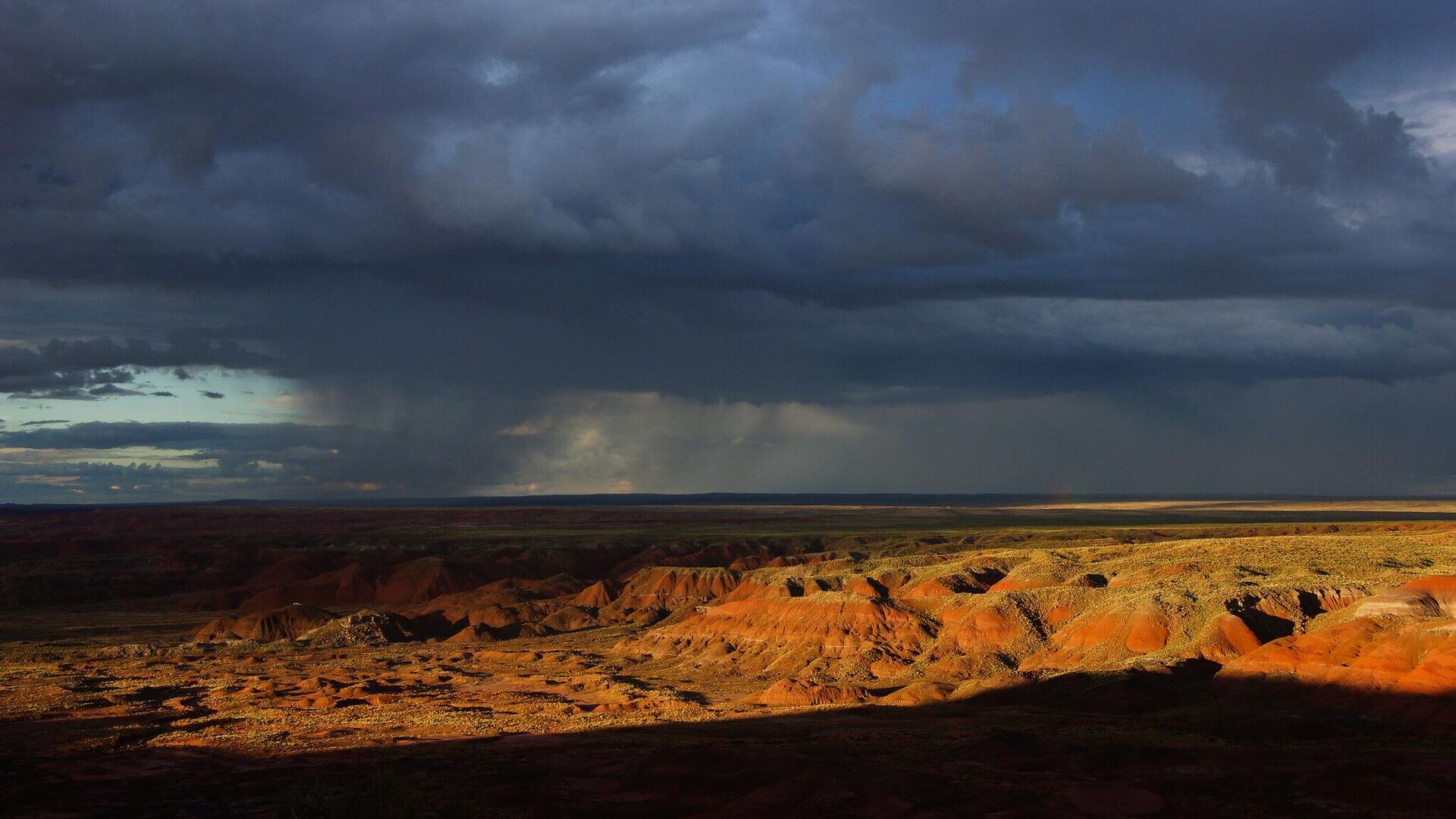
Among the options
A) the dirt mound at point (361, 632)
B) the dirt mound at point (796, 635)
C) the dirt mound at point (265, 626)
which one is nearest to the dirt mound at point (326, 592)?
the dirt mound at point (265, 626)

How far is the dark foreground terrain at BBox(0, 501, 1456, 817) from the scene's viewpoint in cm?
3966

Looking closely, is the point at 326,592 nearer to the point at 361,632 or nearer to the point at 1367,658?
the point at 361,632

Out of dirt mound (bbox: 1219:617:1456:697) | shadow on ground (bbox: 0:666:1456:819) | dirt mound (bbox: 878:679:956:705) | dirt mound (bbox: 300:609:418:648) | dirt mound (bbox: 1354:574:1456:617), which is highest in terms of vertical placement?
dirt mound (bbox: 1354:574:1456:617)

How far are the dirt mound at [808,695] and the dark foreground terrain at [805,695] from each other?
33cm

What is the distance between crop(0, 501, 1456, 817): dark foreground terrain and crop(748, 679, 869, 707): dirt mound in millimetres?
328

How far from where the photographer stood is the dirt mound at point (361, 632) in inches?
4065

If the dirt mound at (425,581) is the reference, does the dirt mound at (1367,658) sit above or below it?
above

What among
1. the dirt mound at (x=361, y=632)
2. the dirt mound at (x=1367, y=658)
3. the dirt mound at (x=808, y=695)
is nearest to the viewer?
the dirt mound at (x=1367, y=658)

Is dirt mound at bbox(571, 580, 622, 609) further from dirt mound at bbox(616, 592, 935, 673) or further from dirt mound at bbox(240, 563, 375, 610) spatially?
dirt mound at bbox(240, 563, 375, 610)

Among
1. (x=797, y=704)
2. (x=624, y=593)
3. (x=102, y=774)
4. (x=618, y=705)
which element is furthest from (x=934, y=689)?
(x=624, y=593)

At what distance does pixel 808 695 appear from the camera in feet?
218

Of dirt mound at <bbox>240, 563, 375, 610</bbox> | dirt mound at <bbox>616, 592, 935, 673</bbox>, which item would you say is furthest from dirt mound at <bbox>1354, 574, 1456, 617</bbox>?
dirt mound at <bbox>240, 563, 375, 610</bbox>

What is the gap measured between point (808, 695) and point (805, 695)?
19 centimetres

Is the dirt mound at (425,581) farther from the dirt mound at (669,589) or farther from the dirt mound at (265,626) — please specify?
the dirt mound at (669,589)
